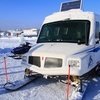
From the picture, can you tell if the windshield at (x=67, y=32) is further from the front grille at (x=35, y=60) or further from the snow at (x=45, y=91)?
Answer: the snow at (x=45, y=91)

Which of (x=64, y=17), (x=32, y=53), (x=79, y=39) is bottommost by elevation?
(x=32, y=53)

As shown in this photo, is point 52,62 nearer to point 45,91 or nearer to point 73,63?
point 73,63

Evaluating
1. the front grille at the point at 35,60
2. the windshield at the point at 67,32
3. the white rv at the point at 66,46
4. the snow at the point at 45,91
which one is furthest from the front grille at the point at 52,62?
the windshield at the point at 67,32

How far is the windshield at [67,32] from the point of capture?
20.3 feet

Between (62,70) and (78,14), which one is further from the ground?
(78,14)

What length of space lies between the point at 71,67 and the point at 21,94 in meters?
1.71

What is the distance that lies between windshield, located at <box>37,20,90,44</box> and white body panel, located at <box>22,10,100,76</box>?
0.62 ft

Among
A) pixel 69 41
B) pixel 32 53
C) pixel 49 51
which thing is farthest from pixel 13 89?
pixel 69 41

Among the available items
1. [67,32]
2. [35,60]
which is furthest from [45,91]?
[67,32]

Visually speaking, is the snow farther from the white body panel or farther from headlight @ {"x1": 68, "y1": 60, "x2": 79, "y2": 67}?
headlight @ {"x1": 68, "y1": 60, "x2": 79, "y2": 67}

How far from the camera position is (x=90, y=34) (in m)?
6.21

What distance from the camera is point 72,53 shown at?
5270 millimetres

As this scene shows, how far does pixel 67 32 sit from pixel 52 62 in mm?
1529

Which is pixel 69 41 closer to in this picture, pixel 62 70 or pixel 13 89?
pixel 62 70
